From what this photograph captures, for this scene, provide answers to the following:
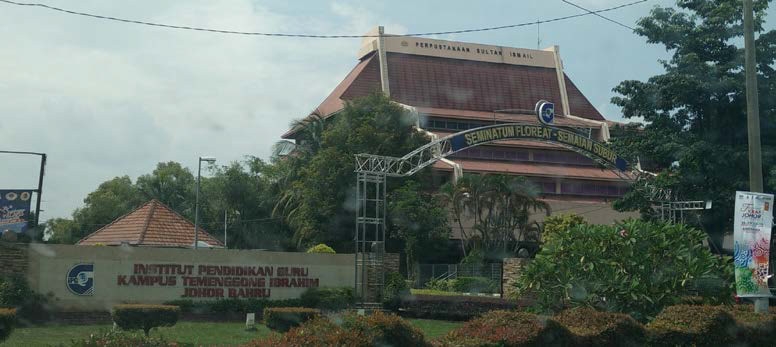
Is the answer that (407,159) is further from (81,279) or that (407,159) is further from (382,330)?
(382,330)

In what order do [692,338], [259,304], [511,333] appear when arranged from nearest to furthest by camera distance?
[511,333] → [692,338] → [259,304]

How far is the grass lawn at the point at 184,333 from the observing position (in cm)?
2016

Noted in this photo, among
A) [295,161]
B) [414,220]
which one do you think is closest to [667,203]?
[414,220]

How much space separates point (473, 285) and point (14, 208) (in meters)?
19.0

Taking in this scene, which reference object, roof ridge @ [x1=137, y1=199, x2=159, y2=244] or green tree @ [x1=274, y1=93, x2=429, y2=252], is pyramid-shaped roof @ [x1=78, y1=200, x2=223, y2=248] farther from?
green tree @ [x1=274, y1=93, x2=429, y2=252]

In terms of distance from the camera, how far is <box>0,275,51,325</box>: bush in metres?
23.6

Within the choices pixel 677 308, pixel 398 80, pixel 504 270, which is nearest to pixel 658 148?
pixel 504 270

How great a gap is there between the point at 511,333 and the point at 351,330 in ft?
8.96

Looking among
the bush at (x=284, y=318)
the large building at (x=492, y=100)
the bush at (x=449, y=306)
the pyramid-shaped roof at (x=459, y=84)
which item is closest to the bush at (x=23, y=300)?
the bush at (x=284, y=318)

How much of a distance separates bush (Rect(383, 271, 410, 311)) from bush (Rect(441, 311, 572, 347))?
54.3 ft

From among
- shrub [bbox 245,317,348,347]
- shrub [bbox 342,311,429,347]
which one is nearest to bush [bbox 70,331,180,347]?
shrub [bbox 245,317,348,347]

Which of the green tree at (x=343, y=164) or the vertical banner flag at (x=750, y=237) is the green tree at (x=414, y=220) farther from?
the vertical banner flag at (x=750, y=237)

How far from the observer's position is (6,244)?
2433 cm

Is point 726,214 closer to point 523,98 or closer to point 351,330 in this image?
point 351,330
